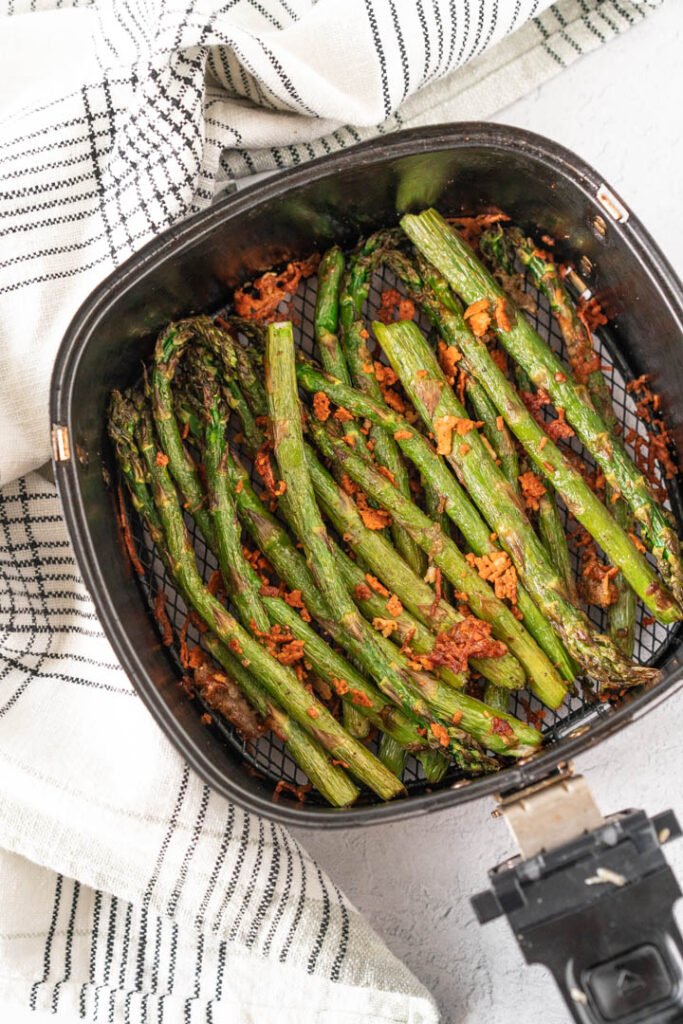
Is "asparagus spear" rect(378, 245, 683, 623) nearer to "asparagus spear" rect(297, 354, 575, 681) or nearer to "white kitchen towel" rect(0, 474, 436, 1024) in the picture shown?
"asparagus spear" rect(297, 354, 575, 681)

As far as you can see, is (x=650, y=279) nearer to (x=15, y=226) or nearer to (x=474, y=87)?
(x=474, y=87)

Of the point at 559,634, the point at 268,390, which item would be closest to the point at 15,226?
the point at 268,390

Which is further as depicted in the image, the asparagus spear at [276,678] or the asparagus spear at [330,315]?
the asparagus spear at [330,315]

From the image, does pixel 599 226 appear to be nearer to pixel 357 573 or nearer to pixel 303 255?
pixel 303 255

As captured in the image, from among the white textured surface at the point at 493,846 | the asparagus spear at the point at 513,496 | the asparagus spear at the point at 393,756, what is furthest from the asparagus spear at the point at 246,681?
the asparagus spear at the point at 513,496

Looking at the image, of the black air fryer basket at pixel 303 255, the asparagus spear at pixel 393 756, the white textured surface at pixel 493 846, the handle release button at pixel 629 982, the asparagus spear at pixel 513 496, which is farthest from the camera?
the white textured surface at pixel 493 846

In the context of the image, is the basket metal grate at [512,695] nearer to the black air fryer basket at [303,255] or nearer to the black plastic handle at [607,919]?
the black air fryer basket at [303,255]

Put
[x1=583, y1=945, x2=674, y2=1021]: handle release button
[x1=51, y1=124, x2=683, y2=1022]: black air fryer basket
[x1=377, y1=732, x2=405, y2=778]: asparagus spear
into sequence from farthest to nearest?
[x1=377, y1=732, x2=405, y2=778]: asparagus spear → [x1=51, y1=124, x2=683, y2=1022]: black air fryer basket → [x1=583, y1=945, x2=674, y2=1021]: handle release button

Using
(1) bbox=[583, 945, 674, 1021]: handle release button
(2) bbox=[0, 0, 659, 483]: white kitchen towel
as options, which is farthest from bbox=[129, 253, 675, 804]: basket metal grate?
(1) bbox=[583, 945, 674, 1021]: handle release button

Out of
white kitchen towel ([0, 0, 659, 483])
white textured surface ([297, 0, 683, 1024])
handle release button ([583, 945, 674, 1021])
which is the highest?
white kitchen towel ([0, 0, 659, 483])
